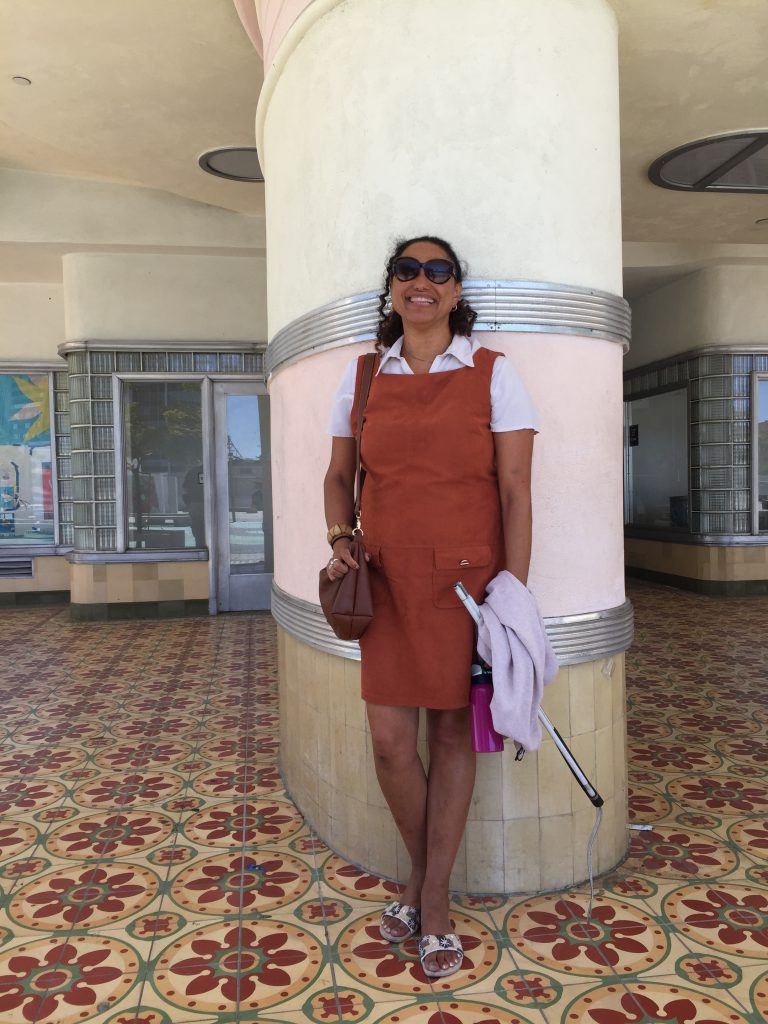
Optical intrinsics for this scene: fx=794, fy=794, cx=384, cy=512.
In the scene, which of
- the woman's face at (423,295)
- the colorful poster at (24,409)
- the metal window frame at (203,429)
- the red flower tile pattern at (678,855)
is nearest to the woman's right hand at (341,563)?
the woman's face at (423,295)

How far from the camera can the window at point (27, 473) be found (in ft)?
26.6

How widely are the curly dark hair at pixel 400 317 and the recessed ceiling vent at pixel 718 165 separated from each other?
3.72m

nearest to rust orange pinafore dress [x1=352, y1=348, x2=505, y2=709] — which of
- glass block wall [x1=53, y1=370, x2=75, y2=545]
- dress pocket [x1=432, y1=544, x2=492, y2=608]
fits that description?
dress pocket [x1=432, y1=544, x2=492, y2=608]

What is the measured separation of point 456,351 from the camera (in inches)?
80.5

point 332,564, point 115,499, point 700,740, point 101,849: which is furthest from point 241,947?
point 115,499

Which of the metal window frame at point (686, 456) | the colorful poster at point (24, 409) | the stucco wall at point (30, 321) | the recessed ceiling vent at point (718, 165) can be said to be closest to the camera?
the recessed ceiling vent at point (718, 165)

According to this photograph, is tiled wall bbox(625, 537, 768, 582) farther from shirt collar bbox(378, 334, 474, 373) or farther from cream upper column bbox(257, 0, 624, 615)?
shirt collar bbox(378, 334, 474, 373)

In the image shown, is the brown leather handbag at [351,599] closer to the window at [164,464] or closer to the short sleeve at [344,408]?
the short sleeve at [344,408]

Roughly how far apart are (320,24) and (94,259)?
16.5ft

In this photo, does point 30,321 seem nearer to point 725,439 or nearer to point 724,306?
point 724,306

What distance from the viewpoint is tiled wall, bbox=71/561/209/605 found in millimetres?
7094

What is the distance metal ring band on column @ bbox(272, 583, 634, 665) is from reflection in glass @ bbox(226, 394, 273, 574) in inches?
185

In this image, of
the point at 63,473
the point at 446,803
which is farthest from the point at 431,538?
the point at 63,473

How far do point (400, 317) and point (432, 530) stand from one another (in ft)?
2.13
